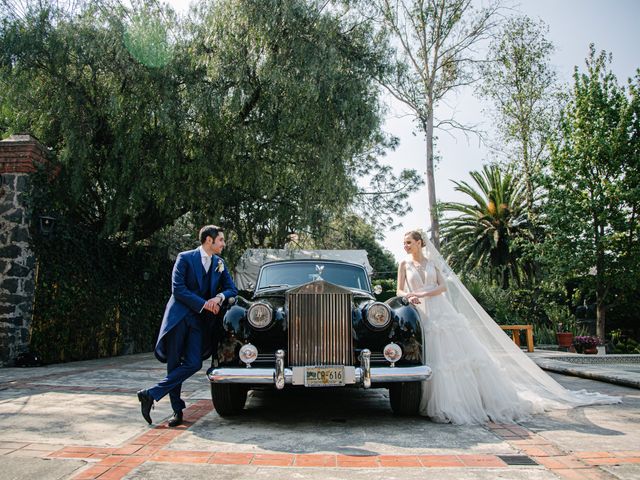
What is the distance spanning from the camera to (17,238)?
899cm

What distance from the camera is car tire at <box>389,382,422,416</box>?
4.75m

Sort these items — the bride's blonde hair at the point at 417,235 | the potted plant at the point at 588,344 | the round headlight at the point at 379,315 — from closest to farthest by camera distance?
the round headlight at the point at 379,315, the bride's blonde hair at the point at 417,235, the potted plant at the point at 588,344

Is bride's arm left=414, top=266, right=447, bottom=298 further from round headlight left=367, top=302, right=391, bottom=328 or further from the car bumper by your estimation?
the car bumper

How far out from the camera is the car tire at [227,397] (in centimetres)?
467

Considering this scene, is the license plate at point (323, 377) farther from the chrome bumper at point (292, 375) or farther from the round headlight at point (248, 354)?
the round headlight at point (248, 354)

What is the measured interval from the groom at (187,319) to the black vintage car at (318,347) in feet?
0.64

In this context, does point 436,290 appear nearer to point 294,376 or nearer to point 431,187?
point 294,376

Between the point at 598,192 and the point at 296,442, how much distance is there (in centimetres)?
1399

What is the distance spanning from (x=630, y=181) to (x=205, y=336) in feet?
46.6

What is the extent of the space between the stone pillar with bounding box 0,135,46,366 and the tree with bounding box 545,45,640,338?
13486 mm

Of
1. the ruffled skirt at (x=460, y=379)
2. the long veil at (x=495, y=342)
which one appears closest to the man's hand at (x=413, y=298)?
the ruffled skirt at (x=460, y=379)

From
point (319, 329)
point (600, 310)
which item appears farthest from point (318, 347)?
point (600, 310)

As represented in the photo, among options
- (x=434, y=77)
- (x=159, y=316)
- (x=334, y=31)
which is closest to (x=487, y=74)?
(x=434, y=77)

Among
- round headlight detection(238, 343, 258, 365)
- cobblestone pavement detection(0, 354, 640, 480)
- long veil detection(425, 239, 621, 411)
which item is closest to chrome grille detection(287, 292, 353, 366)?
round headlight detection(238, 343, 258, 365)
